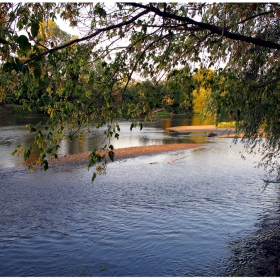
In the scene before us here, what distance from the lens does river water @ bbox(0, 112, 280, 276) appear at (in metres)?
8.23

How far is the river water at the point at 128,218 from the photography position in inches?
324

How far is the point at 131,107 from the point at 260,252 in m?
5.03

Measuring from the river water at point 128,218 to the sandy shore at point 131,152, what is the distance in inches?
94.5

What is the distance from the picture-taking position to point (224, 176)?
17562 mm

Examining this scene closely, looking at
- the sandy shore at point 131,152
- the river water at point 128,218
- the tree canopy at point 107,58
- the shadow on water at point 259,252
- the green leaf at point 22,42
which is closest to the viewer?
the green leaf at point 22,42

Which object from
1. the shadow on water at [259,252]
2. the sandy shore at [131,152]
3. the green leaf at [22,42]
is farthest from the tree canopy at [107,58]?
the sandy shore at [131,152]

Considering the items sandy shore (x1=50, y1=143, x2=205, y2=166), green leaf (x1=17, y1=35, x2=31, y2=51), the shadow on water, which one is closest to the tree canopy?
green leaf (x1=17, y1=35, x2=31, y2=51)

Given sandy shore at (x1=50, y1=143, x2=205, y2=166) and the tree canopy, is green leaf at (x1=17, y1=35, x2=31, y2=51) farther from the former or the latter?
sandy shore at (x1=50, y1=143, x2=205, y2=166)

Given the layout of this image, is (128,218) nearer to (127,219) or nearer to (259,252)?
(127,219)

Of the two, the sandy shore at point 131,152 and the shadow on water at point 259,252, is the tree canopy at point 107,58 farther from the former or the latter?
the sandy shore at point 131,152

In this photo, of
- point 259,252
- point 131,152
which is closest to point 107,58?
point 259,252

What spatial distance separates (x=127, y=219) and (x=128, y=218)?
11 centimetres

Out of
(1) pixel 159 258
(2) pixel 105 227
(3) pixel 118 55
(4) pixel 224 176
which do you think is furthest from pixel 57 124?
(4) pixel 224 176

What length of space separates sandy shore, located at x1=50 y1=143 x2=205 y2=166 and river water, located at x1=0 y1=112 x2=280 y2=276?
240cm
